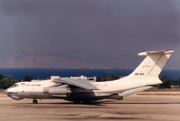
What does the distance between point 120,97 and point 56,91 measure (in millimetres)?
6135

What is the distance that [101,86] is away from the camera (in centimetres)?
2900

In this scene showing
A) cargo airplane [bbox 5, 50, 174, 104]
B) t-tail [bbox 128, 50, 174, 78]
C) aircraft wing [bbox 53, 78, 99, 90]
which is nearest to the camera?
aircraft wing [bbox 53, 78, 99, 90]

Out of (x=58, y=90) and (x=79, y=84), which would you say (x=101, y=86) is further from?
(x=58, y=90)

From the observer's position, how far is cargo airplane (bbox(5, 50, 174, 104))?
2784cm

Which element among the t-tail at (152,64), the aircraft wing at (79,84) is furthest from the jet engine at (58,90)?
the t-tail at (152,64)

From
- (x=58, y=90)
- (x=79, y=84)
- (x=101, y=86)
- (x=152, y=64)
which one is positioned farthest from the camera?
(x=101, y=86)

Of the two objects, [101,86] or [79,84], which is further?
[101,86]

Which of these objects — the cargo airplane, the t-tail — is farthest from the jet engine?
the t-tail

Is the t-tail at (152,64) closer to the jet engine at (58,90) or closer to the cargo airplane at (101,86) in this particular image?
the cargo airplane at (101,86)

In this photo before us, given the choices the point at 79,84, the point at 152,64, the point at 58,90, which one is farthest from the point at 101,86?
the point at 152,64

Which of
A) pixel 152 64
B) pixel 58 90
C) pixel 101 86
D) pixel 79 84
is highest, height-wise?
pixel 152 64

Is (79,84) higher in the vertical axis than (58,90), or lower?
higher

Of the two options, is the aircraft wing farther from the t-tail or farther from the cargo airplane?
the t-tail

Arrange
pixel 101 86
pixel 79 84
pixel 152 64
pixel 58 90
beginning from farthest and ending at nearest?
pixel 101 86 → pixel 58 90 → pixel 152 64 → pixel 79 84
